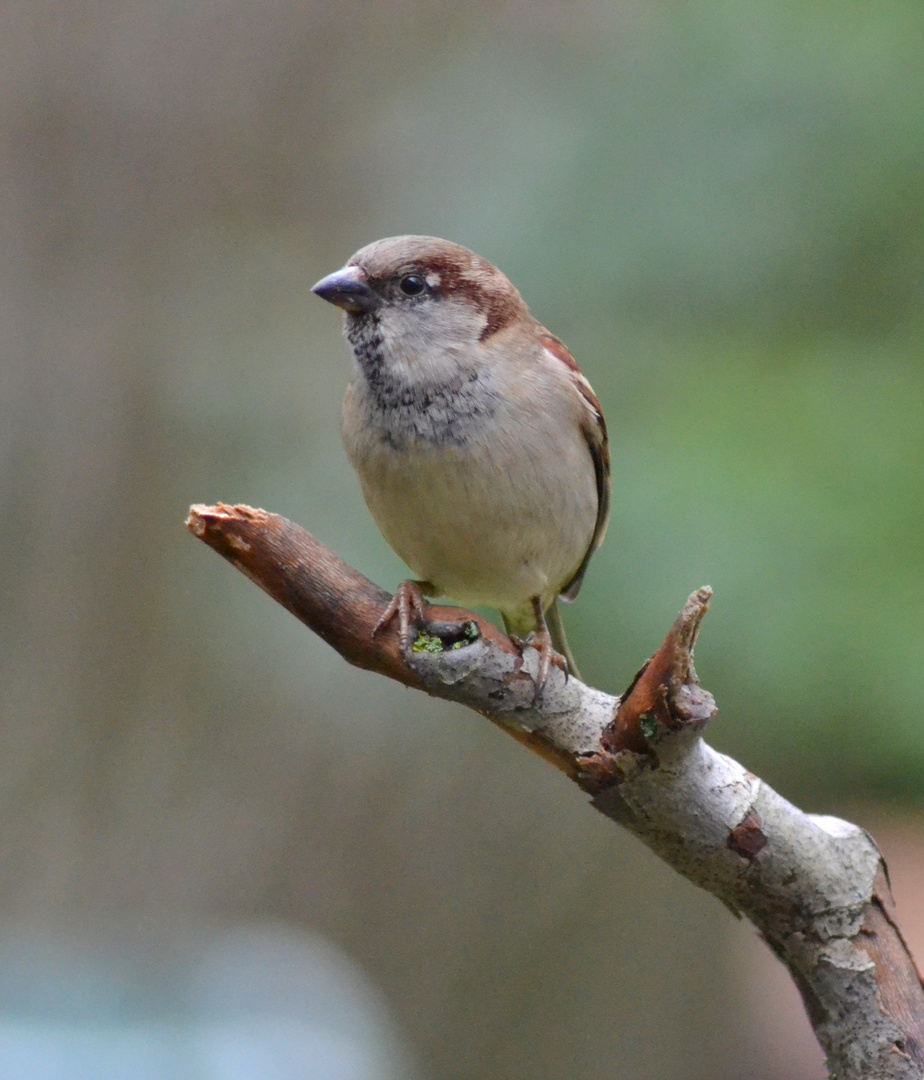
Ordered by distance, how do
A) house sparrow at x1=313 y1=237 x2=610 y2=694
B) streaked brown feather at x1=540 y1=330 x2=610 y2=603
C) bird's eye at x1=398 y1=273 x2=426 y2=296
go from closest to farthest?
house sparrow at x1=313 y1=237 x2=610 y2=694
bird's eye at x1=398 y1=273 x2=426 y2=296
streaked brown feather at x1=540 y1=330 x2=610 y2=603

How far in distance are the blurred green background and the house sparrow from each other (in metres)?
0.53

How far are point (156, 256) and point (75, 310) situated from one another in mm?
351

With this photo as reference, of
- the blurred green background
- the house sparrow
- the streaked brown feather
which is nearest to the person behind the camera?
the house sparrow

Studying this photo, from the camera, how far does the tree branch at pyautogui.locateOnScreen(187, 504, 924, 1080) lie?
5.82 ft

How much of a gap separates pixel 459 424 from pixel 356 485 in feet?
3.36

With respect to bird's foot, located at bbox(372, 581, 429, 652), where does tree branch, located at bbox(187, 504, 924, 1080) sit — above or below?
below

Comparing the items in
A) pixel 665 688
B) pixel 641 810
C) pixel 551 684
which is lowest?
pixel 641 810

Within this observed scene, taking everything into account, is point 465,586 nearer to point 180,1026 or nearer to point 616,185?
point 180,1026

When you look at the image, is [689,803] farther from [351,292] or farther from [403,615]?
[351,292]

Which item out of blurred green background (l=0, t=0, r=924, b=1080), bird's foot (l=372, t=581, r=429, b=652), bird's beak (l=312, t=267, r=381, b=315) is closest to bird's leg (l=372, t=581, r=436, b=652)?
bird's foot (l=372, t=581, r=429, b=652)

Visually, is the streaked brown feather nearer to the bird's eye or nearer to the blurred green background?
the blurred green background

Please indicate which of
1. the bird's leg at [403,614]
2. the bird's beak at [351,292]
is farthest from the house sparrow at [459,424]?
the bird's leg at [403,614]

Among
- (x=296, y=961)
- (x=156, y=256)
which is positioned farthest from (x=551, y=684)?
(x=156, y=256)

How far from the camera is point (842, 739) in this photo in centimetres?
290
